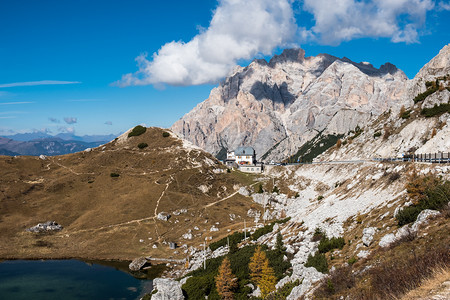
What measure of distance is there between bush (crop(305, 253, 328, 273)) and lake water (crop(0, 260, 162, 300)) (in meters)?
43.5

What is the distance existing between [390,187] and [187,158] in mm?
115178

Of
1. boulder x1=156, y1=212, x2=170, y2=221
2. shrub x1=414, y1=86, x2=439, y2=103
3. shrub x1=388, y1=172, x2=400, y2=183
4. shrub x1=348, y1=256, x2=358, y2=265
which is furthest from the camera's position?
boulder x1=156, y1=212, x2=170, y2=221

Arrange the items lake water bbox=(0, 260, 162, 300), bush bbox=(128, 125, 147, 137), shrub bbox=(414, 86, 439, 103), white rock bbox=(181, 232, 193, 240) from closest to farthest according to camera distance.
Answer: lake water bbox=(0, 260, 162, 300) → shrub bbox=(414, 86, 439, 103) → white rock bbox=(181, 232, 193, 240) → bush bbox=(128, 125, 147, 137)

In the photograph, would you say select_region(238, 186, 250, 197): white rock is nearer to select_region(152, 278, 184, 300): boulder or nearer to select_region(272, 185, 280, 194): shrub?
select_region(272, 185, 280, 194): shrub

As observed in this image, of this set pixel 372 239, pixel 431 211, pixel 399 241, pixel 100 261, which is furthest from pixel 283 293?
pixel 100 261

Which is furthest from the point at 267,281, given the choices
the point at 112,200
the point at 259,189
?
the point at 259,189

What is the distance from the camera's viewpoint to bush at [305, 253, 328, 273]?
33.8 meters

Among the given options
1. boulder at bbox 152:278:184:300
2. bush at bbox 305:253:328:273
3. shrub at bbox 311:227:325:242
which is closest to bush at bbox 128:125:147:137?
boulder at bbox 152:278:184:300

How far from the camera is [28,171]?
135 m

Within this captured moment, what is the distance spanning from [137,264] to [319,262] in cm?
5831

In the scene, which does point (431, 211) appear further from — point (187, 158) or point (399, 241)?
point (187, 158)

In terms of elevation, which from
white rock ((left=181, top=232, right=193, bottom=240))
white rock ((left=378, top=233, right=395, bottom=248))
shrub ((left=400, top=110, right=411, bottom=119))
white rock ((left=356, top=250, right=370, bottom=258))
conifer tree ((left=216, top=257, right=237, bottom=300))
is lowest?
white rock ((left=181, top=232, right=193, bottom=240))

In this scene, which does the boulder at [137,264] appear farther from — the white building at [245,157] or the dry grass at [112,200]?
the white building at [245,157]

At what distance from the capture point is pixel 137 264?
78.1m
